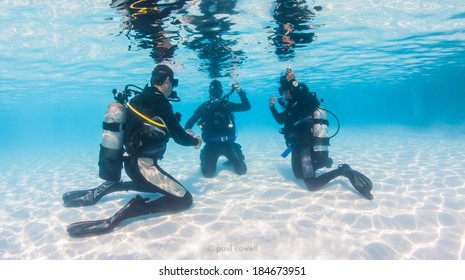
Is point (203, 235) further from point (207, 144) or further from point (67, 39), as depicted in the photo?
point (67, 39)

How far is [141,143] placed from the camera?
18.4 ft

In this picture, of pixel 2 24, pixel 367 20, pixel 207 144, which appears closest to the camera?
pixel 207 144

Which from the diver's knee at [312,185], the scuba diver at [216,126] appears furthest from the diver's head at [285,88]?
the diver's knee at [312,185]

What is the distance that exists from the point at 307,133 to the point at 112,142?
198 inches

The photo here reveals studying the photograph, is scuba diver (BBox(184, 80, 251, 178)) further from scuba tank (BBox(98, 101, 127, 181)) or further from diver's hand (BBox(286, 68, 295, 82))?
scuba tank (BBox(98, 101, 127, 181))

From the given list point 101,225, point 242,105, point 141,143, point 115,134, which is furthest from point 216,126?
point 101,225

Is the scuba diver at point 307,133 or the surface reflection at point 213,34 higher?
the surface reflection at point 213,34

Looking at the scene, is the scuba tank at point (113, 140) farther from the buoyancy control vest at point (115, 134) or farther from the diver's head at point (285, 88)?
the diver's head at point (285, 88)

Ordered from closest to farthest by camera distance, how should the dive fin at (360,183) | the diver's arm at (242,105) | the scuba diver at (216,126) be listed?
the dive fin at (360,183), the diver's arm at (242,105), the scuba diver at (216,126)

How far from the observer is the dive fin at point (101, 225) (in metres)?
5.13

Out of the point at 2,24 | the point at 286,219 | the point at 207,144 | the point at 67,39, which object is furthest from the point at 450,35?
the point at 2,24

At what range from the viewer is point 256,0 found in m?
9.16

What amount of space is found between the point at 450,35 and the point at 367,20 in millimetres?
7884

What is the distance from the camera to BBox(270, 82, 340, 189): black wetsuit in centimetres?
717
